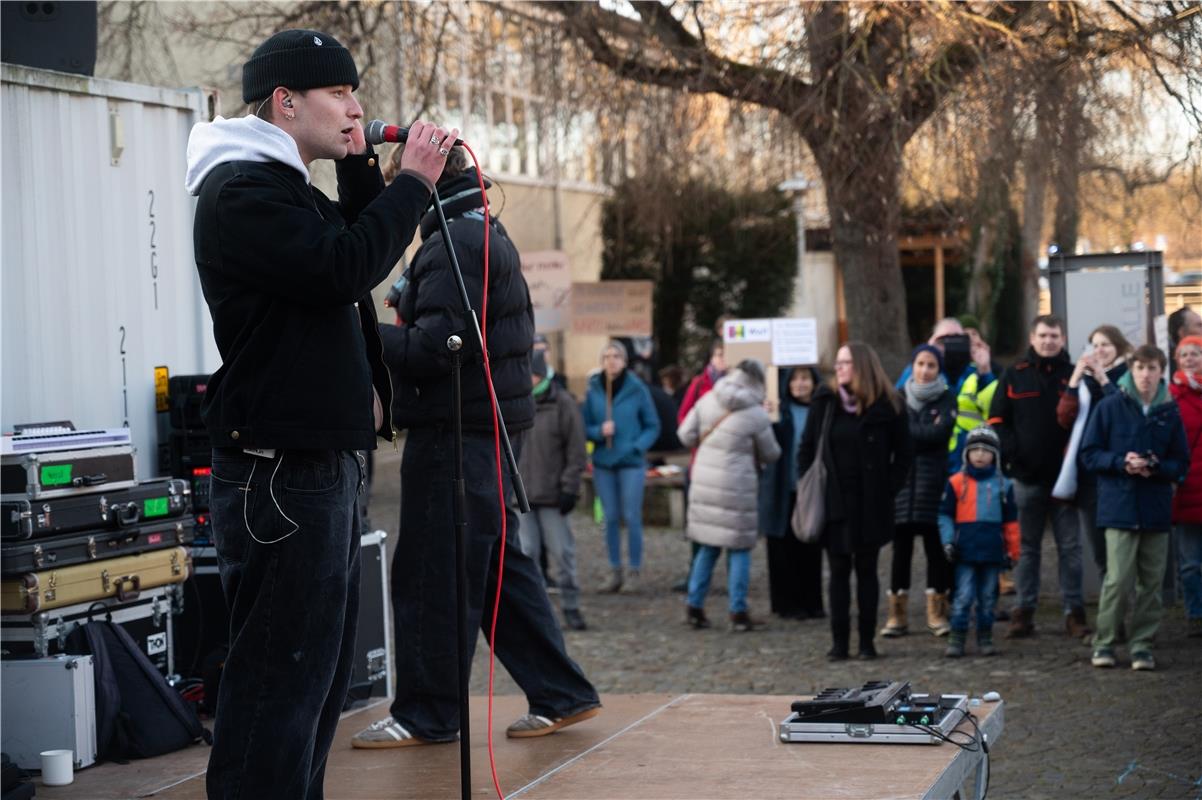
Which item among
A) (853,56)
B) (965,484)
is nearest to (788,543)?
(965,484)

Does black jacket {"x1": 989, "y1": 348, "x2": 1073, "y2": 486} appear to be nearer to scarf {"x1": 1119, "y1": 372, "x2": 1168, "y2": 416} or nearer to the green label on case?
scarf {"x1": 1119, "y1": 372, "x2": 1168, "y2": 416}

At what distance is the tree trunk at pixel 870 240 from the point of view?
13.1 meters

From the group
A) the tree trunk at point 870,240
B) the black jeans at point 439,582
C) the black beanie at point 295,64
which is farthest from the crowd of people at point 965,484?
the black beanie at point 295,64

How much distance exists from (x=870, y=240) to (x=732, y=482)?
4.66m

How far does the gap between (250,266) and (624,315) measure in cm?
1393

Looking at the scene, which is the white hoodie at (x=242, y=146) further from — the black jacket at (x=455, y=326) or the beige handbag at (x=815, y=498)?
the beige handbag at (x=815, y=498)

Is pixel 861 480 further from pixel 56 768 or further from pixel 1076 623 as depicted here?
pixel 56 768

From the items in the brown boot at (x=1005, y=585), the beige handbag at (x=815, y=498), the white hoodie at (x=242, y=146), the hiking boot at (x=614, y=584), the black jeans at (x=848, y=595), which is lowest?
the hiking boot at (x=614, y=584)

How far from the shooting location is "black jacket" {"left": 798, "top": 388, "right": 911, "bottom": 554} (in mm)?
9047

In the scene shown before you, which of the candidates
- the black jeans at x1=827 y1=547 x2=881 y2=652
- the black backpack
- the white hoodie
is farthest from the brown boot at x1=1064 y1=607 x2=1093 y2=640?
the white hoodie

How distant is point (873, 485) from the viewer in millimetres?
9047

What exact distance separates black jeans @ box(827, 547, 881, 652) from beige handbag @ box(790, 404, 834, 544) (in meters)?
0.19

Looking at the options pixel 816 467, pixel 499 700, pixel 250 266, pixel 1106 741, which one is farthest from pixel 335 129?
pixel 816 467

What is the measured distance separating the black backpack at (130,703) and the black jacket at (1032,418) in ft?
18.6
